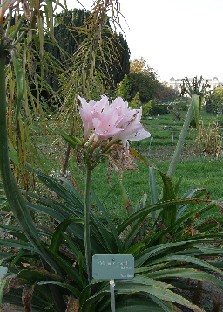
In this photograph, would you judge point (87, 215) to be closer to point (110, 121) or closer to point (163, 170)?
point (110, 121)

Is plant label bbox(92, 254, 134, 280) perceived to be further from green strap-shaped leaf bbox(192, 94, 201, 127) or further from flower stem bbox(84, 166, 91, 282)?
green strap-shaped leaf bbox(192, 94, 201, 127)

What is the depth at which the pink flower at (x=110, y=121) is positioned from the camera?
2.06 m

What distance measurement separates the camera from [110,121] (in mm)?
2064

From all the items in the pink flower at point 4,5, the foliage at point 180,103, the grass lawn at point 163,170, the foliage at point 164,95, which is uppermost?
the pink flower at point 4,5

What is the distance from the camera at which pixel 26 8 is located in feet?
6.24

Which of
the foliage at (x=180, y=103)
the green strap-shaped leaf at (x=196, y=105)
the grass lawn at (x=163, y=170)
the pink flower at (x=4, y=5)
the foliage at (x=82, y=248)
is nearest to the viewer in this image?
the pink flower at (x=4, y=5)

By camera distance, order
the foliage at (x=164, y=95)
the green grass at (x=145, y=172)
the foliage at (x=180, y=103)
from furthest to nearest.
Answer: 1. the foliage at (x=164, y=95)
2. the green grass at (x=145, y=172)
3. the foliage at (x=180, y=103)

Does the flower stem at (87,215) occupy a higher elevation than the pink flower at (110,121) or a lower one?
lower

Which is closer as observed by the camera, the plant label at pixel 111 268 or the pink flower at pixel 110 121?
the pink flower at pixel 110 121

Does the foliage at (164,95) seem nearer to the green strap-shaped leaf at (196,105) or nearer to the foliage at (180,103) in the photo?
the foliage at (180,103)

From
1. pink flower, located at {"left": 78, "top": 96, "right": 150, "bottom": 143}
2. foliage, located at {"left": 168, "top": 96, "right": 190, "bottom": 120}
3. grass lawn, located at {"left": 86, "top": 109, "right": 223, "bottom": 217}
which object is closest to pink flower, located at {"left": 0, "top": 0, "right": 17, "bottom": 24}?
pink flower, located at {"left": 78, "top": 96, "right": 150, "bottom": 143}

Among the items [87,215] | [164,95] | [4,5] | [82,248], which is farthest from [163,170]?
[164,95]

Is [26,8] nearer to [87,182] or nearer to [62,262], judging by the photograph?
[87,182]

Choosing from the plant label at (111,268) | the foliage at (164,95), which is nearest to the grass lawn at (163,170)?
the plant label at (111,268)
